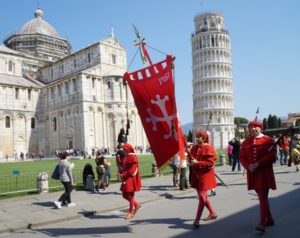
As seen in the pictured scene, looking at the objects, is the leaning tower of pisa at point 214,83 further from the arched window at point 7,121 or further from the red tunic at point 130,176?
the red tunic at point 130,176

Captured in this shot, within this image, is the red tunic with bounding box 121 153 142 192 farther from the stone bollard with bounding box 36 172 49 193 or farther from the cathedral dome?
the cathedral dome

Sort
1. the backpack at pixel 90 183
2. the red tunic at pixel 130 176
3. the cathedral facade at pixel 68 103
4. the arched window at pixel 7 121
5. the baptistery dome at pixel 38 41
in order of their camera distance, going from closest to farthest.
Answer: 1. the red tunic at pixel 130 176
2. the backpack at pixel 90 183
3. the cathedral facade at pixel 68 103
4. the arched window at pixel 7 121
5. the baptistery dome at pixel 38 41

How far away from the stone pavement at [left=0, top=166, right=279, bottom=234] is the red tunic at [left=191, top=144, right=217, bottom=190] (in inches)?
140

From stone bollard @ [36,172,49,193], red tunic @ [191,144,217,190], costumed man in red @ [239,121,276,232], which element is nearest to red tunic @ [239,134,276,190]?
costumed man in red @ [239,121,276,232]

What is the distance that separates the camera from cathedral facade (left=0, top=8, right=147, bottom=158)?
175 ft

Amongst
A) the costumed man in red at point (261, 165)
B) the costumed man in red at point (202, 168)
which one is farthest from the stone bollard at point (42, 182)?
the costumed man in red at point (261, 165)

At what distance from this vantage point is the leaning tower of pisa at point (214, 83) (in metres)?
83.0

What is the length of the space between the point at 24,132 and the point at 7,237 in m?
53.4

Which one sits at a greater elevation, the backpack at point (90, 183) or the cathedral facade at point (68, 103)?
the cathedral facade at point (68, 103)

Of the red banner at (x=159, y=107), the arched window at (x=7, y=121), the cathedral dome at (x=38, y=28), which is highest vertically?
the cathedral dome at (x=38, y=28)

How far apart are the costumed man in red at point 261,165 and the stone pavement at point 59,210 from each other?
4.66m

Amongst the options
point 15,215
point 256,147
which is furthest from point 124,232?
point 15,215

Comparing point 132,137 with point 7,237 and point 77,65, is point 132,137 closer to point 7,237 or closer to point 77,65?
point 77,65

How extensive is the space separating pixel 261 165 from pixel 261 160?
0.34ft
